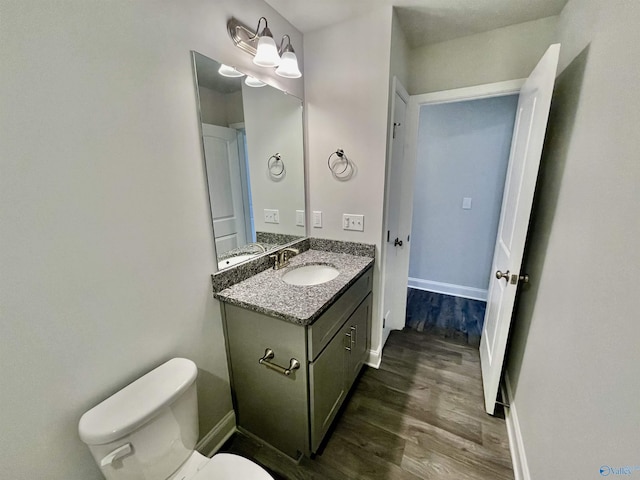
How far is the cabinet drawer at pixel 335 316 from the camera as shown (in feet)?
3.71

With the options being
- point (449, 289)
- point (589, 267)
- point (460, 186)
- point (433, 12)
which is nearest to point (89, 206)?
point (589, 267)

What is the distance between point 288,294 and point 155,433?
690mm

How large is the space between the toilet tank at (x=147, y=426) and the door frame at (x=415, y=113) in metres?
1.36

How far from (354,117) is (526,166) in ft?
3.32

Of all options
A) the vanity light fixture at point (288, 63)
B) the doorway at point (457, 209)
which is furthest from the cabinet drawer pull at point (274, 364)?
the doorway at point (457, 209)

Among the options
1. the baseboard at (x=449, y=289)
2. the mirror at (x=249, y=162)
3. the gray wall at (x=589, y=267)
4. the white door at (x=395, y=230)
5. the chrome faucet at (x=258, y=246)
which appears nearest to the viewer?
the gray wall at (x=589, y=267)

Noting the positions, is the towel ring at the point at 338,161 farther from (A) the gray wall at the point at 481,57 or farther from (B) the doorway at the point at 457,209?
(B) the doorway at the point at 457,209

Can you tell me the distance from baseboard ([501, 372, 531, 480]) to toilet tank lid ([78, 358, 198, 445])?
1.57 meters

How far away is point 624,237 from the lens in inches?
27.4

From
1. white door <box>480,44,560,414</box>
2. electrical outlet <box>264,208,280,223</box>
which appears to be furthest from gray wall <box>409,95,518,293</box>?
electrical outlet <box>264,208,280,223</box>

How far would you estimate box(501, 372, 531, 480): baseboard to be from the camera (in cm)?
120

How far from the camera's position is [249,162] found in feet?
4.90

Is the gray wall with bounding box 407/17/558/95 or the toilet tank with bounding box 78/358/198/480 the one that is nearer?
the toilet tank with bounding box 78/358/198/480

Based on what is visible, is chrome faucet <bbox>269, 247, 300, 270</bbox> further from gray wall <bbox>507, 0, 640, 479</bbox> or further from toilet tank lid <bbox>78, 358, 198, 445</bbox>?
gray wall <bbox>507, 0, 640, 479</bbox>
